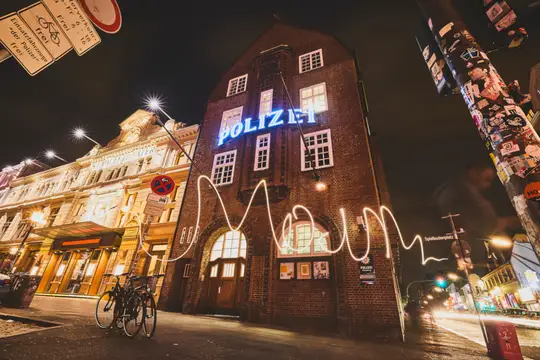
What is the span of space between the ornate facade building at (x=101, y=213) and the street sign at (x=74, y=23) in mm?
12517

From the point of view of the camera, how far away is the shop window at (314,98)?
45.0 ft

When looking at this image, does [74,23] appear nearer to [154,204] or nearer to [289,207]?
[154,204]

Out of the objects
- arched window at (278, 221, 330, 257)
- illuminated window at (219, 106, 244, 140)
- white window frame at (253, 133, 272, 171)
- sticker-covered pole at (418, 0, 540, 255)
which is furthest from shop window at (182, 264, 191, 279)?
sticker-covered pole at (418, 0, 540, 255)

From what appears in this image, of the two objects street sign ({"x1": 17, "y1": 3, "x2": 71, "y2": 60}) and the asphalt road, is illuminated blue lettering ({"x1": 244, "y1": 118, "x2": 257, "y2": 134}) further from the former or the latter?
the asphalt road

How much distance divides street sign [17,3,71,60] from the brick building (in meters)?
8.81

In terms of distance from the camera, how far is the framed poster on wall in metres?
10.0

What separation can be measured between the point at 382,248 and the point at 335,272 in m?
2.10

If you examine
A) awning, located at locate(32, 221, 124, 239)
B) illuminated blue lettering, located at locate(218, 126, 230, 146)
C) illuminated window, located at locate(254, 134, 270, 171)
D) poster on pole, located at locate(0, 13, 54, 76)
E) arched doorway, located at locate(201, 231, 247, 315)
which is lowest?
arched doorway, located at locate(201, 231, 247, 315)

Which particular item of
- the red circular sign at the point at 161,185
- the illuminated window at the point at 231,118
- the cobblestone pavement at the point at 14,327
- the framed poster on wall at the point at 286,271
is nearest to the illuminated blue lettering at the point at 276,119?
the illuminated window at the point at 231,118

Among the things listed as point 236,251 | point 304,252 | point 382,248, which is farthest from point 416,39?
point 236,251

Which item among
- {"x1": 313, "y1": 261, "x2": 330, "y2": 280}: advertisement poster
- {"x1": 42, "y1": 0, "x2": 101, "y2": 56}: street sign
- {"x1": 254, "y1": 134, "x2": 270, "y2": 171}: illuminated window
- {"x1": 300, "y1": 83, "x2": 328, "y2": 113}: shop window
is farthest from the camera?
{"x1": 300, "y1": 83, "x2": 328, "y2": 113}: shop window

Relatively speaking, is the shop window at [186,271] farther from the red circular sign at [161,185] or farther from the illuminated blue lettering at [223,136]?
the illuminated blue lettering at [223,136]

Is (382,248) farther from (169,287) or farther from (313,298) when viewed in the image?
(169,287)

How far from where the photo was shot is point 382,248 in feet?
29.5
